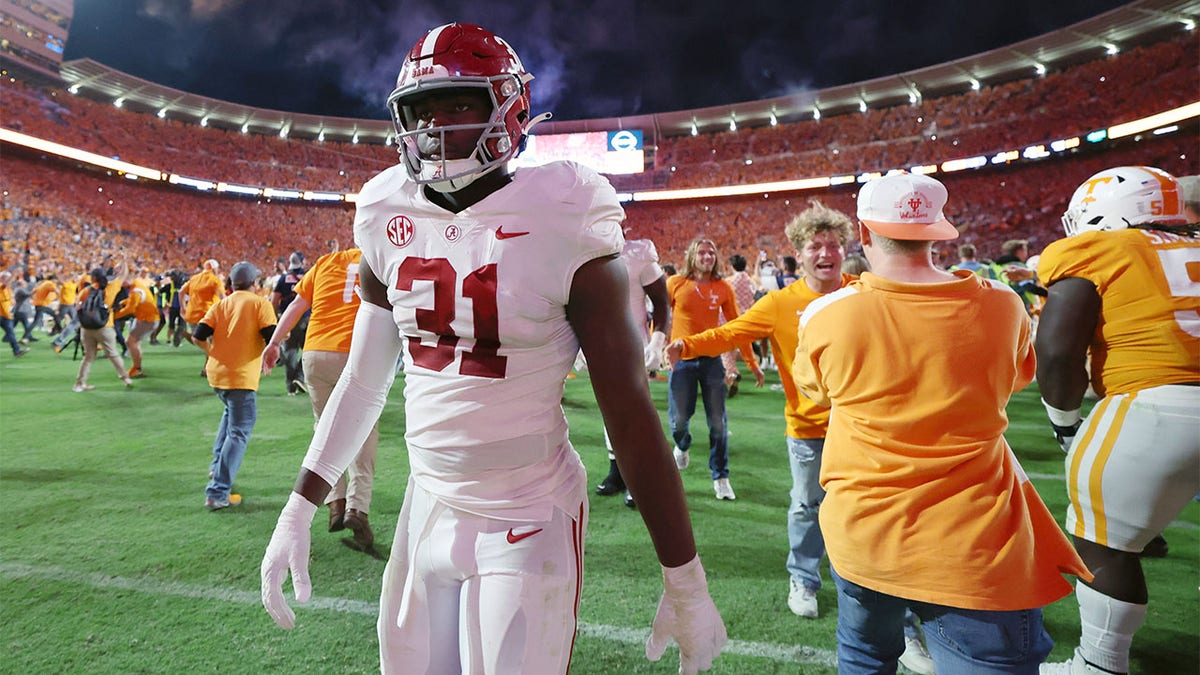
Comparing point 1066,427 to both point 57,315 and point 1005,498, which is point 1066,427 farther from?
point 57,315

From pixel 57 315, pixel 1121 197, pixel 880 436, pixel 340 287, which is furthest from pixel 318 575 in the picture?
pixel 57 315

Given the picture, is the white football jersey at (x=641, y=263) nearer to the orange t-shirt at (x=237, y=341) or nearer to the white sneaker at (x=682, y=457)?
the white sneaker at (x=682, y=457)

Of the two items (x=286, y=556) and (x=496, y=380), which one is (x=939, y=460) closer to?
(x=496, y=380)

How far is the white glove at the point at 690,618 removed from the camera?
1.25m

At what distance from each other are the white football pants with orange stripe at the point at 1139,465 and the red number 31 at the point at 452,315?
2.33 m

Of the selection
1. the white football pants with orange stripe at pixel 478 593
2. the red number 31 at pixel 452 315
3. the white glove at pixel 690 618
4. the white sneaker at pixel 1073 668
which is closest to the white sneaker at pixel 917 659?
the white sneaker at pixel 1073 668

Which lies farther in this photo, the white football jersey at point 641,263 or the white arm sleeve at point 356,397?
the white football jersey at point 641,263

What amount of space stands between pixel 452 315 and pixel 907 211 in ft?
4.30

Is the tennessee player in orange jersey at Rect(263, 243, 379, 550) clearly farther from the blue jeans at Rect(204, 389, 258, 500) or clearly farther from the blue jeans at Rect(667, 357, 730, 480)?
the blue jeans at Rect(667, 357, 730, 480)

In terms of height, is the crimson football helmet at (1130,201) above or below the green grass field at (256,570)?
above

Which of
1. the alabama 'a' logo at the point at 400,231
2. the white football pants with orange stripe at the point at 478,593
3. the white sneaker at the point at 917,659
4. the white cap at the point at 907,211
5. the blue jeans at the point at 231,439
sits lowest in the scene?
the white sneaker at the point at 917,659

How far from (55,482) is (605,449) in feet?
15.3

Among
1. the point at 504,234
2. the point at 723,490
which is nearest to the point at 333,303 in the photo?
the point at 723,490

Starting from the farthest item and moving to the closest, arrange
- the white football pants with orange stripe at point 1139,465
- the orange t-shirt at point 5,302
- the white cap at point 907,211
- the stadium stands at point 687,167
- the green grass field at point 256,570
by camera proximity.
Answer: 1. the stadium stands at point 687,167
2. the orange t-shirt at point 5,302
3. the green grass field at point 256,570
4. the white football pants with orange stripe at point 1139,465
5. the white cap at point 907,211
